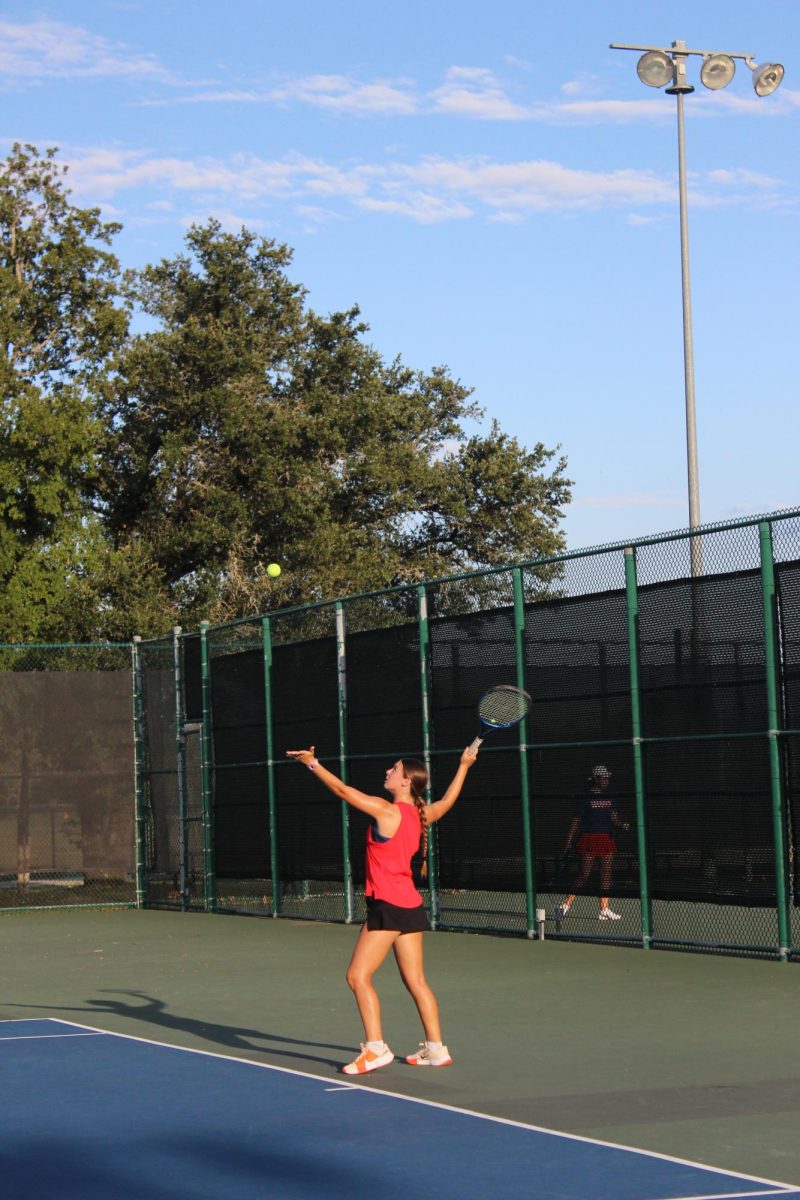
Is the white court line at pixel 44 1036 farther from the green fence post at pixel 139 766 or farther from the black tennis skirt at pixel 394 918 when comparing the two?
the green fence post at pixel 139 766

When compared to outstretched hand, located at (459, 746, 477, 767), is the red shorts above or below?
below

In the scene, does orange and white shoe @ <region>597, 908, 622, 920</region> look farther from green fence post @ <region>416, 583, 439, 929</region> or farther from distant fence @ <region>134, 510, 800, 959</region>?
green fence post @ <region>416, 583, 439, 929</region>

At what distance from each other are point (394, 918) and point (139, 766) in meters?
13.4

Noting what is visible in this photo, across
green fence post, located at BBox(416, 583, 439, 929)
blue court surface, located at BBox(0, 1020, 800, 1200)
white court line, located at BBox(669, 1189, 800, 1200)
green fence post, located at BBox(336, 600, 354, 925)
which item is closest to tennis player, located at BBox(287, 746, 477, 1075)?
blue court surface, located at BBox(0, 1020, 800, 1200)

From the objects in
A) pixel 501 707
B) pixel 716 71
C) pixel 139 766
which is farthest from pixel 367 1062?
pixel 716 71

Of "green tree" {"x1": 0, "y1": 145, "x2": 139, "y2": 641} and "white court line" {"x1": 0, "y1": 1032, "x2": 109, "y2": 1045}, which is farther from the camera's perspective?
"green tree" {"x1": 0, "y1": 145, "x2": 139, "y2": 641}

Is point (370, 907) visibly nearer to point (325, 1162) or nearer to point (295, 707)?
point (325, 1162)

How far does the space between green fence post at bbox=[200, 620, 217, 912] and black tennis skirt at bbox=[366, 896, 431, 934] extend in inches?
464

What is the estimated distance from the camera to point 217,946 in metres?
16.0

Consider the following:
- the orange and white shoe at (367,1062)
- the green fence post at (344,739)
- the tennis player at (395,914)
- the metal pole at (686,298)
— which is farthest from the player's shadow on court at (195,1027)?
the metal pole at (686,298)

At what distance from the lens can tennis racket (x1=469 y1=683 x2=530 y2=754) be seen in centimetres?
943

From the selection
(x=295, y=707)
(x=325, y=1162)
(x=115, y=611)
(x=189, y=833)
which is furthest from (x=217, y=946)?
(x=115, y=611)

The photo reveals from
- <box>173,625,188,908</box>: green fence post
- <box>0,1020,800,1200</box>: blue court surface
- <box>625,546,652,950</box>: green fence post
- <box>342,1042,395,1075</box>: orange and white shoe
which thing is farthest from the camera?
<box>173,625,188,908</box>: green fence post

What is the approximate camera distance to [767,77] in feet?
71.5
